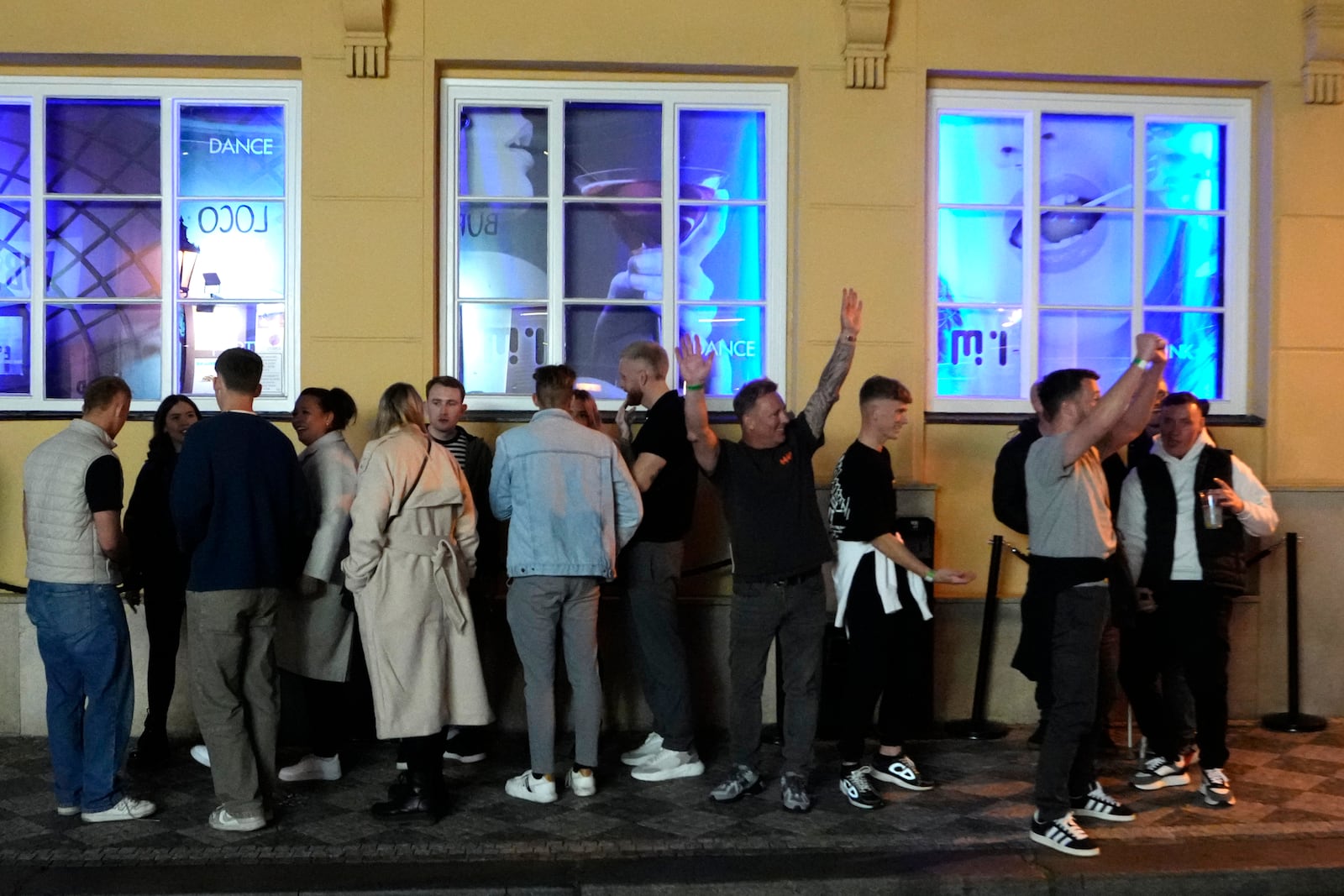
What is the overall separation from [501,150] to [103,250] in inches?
93.5

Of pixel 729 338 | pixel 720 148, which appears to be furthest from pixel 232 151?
pixel 729 338

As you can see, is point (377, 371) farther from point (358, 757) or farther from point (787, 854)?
point (787, 854)

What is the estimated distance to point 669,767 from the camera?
614 cm

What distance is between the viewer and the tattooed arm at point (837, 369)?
18.5 feet

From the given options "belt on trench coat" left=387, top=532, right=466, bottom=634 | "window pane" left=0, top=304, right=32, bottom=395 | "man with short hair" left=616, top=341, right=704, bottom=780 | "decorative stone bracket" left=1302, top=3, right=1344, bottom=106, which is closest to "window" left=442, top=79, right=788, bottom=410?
"man with short hair" left=616, top=341, right=704, bottom=780

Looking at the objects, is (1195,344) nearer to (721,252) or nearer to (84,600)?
(721,252)

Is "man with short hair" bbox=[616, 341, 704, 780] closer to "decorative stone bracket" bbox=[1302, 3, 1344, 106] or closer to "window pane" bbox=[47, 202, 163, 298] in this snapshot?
"window pane" bbox=[47, 202, 163, 298]

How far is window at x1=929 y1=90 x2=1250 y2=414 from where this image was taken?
7.55m

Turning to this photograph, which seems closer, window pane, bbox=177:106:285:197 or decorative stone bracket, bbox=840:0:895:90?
decorative stone bracket, bbox=840:0:895:90

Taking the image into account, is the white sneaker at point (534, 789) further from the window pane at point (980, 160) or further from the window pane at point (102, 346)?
the window pane at point (980, 160)

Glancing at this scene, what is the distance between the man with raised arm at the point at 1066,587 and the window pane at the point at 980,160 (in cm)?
261

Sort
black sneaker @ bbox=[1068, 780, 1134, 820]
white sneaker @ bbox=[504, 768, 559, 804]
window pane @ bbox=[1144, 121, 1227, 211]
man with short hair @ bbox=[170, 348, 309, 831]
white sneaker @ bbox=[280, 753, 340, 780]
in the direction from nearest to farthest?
1. man with short hair @ bbox=[170, 348, 309, 831]
2. black sneaker @ bbox=[1068, 780, 1134, 820]
3. white sneaker @ bbox=[504, 768, 559, 804]
4. white sneaker @ bbox=[280, 753, 340, 780]
5. window pane @ bbox=[1144, 121, 1227, 211]

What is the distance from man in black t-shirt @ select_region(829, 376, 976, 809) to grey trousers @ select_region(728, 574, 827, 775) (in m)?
0.21

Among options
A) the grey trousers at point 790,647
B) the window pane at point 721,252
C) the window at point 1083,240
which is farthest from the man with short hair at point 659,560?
the window at point 1083,240
